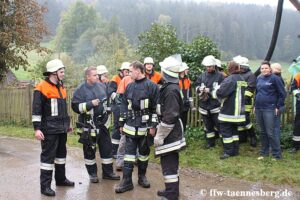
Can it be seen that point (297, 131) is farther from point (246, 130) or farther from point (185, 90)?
point (185, 90)

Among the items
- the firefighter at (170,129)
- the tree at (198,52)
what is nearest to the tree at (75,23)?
the tree at (198,52)

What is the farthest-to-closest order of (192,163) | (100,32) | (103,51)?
(100,32)
(103,51)
(192,163)

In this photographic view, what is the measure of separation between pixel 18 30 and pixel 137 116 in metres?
11.3

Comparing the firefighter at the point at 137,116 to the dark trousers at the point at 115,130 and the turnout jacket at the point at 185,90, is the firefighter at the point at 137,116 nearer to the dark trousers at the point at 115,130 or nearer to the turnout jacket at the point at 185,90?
the dark trousers at the point at 115,130

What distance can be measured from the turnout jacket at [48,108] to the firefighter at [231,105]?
342 centimetres

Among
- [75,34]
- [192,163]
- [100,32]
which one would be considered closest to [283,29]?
[192,163]

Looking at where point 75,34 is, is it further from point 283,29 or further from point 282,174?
point 282,174

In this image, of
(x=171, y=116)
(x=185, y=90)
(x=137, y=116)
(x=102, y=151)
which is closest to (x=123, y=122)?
(x=137, y=116)

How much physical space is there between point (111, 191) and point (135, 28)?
68.6m

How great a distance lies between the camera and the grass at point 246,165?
6.73 metres

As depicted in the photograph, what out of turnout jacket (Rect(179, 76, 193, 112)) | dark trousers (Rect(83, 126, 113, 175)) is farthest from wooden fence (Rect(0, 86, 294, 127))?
dark trousers (Rect(83, 126, 113, 175))

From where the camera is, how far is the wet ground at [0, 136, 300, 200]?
236 inches

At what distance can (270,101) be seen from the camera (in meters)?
7.68

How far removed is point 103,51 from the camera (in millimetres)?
37312
